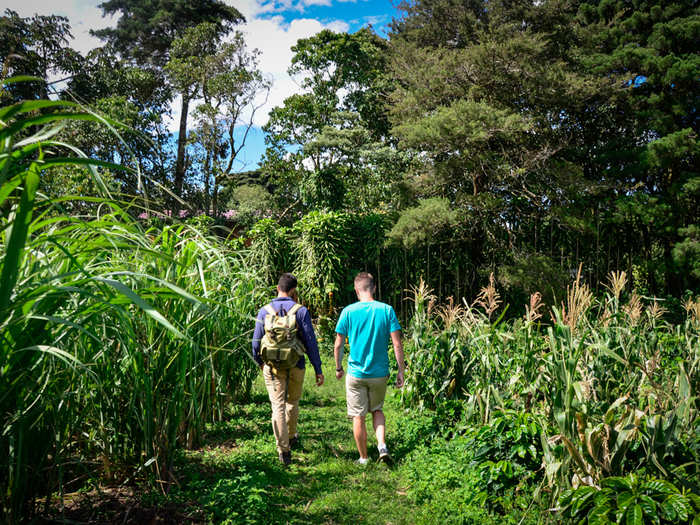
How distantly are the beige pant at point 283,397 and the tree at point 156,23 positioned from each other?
18.1m

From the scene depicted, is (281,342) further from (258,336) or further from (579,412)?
(579,412)

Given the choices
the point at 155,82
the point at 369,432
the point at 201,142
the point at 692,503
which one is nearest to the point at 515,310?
the point at 369,432

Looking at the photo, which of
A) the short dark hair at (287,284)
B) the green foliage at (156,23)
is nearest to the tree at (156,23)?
the green foliage at (156,23)

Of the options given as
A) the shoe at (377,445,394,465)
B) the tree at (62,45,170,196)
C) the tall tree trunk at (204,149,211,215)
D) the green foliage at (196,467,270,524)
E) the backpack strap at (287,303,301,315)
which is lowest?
the shoe at (377,445,394,465)

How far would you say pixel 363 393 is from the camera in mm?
3492

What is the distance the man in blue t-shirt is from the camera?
136 inches

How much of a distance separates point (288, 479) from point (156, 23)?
66.6 feet

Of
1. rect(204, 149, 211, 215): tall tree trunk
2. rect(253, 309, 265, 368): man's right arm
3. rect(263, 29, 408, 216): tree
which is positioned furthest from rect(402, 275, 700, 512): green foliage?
rect(204, 149, 211, 215): tall tree trunk

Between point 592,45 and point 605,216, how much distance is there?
368cm

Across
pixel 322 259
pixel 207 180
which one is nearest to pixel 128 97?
pixel 207 180

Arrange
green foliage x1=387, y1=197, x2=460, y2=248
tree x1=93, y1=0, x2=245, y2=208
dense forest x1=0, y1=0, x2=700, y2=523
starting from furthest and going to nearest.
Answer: tree x1=93, y1=0, x2=245, y2=208 < green foliage x1=387, y1=197, x2=460, y2=248 < dense forest x1=0, y1=0, x2=700, y2=523

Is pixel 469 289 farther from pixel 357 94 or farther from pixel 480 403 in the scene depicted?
pixel 357 94

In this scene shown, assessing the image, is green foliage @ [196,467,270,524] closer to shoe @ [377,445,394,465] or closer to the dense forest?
the dense forest

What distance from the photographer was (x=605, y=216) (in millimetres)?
9281
